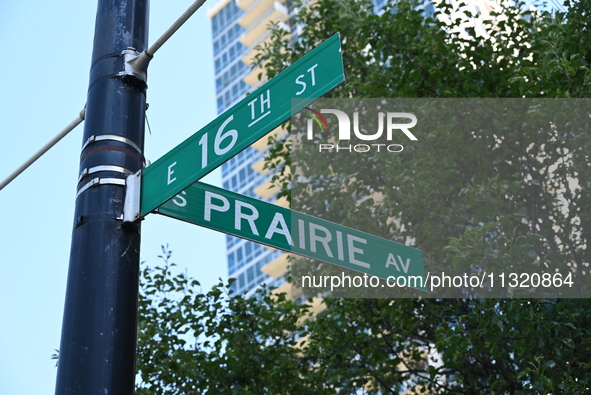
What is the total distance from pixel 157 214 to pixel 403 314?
7.01 meters

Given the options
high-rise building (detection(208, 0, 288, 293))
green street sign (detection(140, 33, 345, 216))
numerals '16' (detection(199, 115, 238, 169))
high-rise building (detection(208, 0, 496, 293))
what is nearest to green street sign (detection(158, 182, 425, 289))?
green street sign (detection(140, 33, 345, 216))

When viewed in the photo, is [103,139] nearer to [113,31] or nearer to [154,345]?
[113,31]

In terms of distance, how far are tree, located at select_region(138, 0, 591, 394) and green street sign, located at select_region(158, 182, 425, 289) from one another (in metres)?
3.84

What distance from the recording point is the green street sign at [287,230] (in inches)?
169

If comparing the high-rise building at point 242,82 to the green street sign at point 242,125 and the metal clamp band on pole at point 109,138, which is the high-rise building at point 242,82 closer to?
the metal clamp band on pole at point 109,138

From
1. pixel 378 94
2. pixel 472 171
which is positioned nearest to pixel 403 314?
pixel 472 171

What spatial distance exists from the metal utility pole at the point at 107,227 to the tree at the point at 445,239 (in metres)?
4.97

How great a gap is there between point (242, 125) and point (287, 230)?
0.68 meters

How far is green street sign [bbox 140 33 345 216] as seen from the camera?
396cm

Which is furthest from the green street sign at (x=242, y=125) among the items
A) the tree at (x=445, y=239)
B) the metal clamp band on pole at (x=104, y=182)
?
the tree at (x=445, y=239)

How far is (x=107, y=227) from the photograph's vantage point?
3.98 metres

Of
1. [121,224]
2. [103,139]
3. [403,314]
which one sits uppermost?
[403,314]

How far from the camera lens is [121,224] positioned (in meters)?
4.02

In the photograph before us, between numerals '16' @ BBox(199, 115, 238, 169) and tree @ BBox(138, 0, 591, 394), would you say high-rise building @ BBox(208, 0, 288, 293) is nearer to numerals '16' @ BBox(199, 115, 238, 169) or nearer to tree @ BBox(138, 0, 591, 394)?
tree @ BBox(138, 0, 591, 394)
